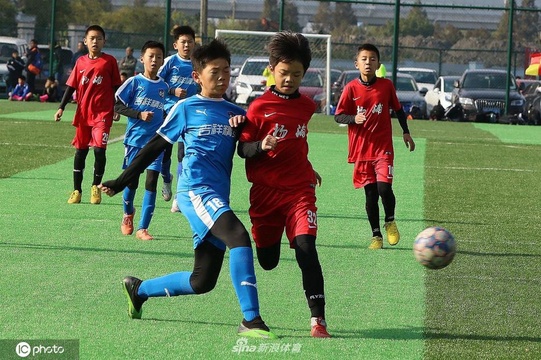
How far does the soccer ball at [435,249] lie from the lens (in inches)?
283

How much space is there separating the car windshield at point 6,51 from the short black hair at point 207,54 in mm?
30574

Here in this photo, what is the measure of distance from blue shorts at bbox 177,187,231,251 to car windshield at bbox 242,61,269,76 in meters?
26.7

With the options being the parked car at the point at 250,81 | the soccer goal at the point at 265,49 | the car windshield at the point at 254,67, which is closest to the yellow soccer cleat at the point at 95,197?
the parked car at the point at 250,81

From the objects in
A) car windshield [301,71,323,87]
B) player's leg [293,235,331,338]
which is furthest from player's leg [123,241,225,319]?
car windshield [301,71,323,87]

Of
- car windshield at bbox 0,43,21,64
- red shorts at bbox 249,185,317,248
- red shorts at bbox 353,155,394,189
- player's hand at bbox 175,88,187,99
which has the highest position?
car windshield at bbox 0,43,21,64

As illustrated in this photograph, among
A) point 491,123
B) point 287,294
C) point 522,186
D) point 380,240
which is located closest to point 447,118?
point 491,123

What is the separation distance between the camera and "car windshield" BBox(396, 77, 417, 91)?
33375 mm

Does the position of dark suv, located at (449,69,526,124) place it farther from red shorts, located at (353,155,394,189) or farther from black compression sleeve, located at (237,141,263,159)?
black compression sleeve, located at (237,141,263,159)

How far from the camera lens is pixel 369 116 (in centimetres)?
1026

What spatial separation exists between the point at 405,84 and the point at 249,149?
27405 mm

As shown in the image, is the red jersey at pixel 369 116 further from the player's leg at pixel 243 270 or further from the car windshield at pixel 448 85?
the car windshield at pixel 448 85

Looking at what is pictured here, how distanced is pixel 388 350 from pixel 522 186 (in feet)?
32.6

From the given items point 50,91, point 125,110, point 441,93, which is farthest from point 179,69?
point 50,91

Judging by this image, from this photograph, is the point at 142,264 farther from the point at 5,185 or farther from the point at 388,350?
the point at 5,185
